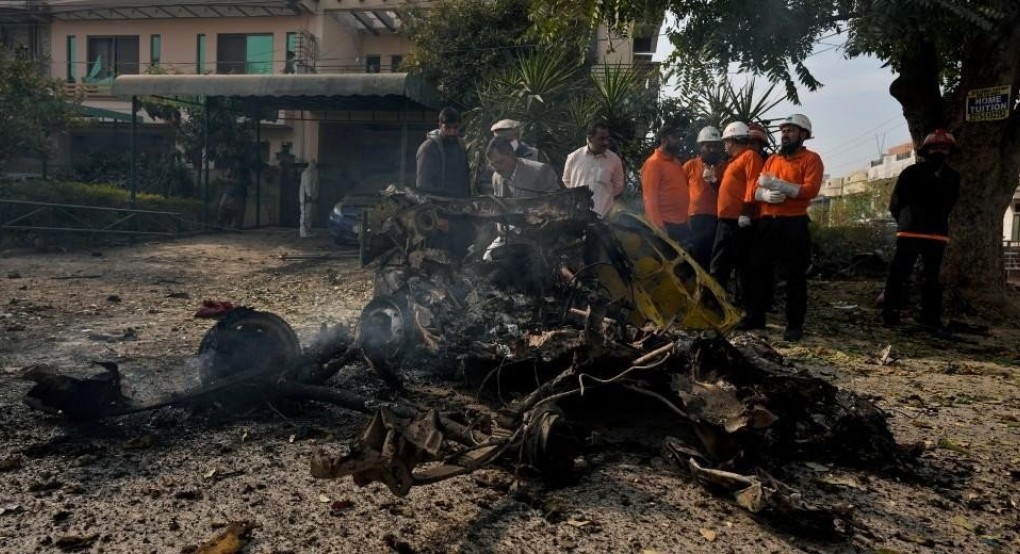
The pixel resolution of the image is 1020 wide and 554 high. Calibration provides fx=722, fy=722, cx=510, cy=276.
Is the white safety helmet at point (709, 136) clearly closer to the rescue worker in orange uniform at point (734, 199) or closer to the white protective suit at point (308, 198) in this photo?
the rescue worker in orange uniform at point (734, 199)

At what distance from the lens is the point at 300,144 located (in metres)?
23.6

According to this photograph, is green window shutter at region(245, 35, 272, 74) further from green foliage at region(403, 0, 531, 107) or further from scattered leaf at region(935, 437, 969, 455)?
scattered leaf at region(935, 437, 969, 455)

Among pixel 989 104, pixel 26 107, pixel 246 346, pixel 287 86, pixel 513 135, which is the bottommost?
pixel 246 346

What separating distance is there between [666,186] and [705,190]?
0.43m

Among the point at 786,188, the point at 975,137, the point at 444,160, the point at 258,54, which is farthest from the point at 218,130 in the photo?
the point at 975,137

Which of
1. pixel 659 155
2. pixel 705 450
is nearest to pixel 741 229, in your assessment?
pixel 659 155

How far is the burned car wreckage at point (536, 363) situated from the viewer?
2916 millimetres

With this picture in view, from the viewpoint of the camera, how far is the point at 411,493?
2.92 meters

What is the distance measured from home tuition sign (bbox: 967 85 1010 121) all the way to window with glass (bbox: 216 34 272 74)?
2154cm

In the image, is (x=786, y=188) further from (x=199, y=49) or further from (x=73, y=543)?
(x=199, y=49)

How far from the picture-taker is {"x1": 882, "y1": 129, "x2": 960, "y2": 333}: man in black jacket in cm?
678

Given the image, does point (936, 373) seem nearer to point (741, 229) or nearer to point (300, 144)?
point (741, 229)

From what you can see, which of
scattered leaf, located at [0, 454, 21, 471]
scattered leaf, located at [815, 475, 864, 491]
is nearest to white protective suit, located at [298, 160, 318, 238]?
scattered leaf, located at [0, 454, 21, 471]

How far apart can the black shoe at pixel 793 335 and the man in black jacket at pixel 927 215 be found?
1.48 metres
